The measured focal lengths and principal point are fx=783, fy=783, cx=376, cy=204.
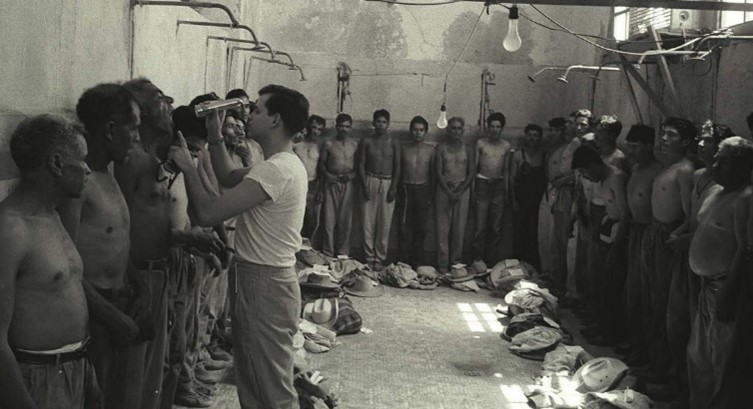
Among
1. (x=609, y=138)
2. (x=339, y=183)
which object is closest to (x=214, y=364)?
(x=609, y=138)

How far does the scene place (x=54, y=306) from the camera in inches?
99.7

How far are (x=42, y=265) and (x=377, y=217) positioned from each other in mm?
8030

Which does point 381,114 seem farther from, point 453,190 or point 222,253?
point 222,253

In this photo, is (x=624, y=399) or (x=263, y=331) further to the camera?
(x=624, y=399)

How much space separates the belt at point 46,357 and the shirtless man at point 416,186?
794cm

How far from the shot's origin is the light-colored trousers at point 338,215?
33.8 ft

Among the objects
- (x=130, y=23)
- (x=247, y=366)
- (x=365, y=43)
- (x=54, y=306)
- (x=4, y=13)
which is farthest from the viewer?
(x=365, y=43)

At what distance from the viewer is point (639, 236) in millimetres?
6359

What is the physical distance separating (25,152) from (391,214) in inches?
317

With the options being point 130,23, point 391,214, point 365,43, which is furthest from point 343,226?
point 130,23

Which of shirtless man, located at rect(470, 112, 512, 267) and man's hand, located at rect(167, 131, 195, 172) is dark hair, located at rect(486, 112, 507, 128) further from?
man's hand, located at rect(167, 131, 195, 172)

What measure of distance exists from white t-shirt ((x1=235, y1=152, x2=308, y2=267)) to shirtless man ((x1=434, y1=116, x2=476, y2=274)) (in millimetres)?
6831

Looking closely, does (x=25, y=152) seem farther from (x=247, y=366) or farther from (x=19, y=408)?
(x=247, y=366)

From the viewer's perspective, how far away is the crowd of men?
8.26ft
